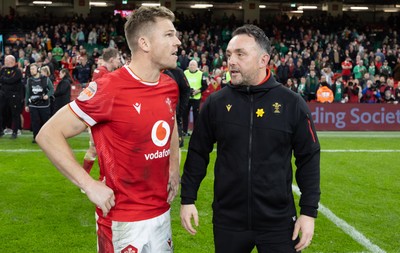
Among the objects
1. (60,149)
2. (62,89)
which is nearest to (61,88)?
(62,89)

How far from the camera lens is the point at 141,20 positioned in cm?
327

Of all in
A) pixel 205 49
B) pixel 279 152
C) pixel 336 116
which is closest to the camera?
pixel 279 152

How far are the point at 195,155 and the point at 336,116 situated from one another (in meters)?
15.5

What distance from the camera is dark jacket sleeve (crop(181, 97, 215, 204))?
11.6 feet

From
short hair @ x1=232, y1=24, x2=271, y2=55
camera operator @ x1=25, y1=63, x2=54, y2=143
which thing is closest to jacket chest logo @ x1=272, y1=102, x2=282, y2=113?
short hair @ x1=232, y1=24, x2=271, y2=55

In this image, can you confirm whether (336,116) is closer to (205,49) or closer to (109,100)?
(205,49)

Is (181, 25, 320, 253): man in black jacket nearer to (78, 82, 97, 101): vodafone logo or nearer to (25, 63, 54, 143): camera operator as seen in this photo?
(78, 82, 97, 101): vodafone logo

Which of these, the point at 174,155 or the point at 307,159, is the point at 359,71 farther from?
the point at 174,155

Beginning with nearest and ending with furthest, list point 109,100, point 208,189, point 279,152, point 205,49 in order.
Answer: point 109,100 → point 279,152 → point 208,189 → point 205,49

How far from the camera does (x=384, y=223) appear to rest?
7.20 meters

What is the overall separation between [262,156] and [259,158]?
2 cm

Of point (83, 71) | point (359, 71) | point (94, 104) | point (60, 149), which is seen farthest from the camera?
point (359, 71)

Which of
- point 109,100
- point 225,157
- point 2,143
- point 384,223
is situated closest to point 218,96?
point 225,157

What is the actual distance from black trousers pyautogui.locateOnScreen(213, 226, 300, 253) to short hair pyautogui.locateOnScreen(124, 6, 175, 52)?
4.04ft
